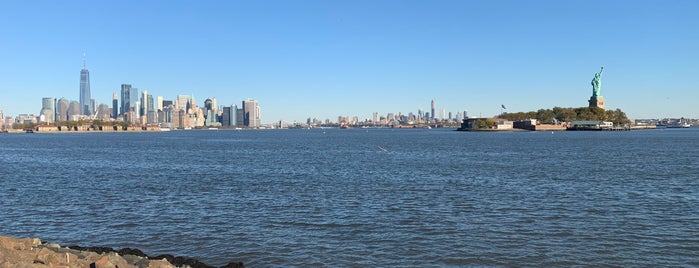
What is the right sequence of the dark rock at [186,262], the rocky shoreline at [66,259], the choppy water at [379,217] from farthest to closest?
1. the choppy water at [379,217]
2. the dark rock at [186,262]
3. the rocky shoreline at [66,259]

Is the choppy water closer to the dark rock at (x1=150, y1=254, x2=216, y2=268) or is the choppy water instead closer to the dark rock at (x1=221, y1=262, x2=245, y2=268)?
the dark rock at (x1=221, y1=262, x2=245, y2=268)

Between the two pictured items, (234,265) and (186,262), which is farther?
(186,262)

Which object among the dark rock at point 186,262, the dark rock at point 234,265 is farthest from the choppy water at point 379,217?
the dark rock at point 186,262

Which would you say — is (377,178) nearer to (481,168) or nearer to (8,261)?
(481,168)

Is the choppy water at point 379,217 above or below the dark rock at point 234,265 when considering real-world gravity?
below

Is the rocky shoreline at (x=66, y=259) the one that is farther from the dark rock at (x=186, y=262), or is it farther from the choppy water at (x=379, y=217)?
the choppy water at (x=379, y=217)

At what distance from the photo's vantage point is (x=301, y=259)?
19.6 meters

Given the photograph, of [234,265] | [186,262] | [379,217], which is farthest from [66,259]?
[379,217]

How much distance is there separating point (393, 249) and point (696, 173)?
39.9m

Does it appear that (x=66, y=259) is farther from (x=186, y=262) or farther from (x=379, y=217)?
(x=379, y=217)

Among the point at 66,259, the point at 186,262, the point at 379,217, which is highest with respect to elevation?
the point at 66,259

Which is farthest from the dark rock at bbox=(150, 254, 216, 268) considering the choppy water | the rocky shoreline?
the choppy water

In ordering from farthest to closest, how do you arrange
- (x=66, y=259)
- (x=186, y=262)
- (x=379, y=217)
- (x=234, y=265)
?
1. (x=379, y=217)
2. (x=186, y=262)
3. (x=234, y=265)
4. (x=66, y=259)

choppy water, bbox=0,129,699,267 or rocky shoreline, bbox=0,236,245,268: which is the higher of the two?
rocky shoreline, bbox=0,236,245,268
